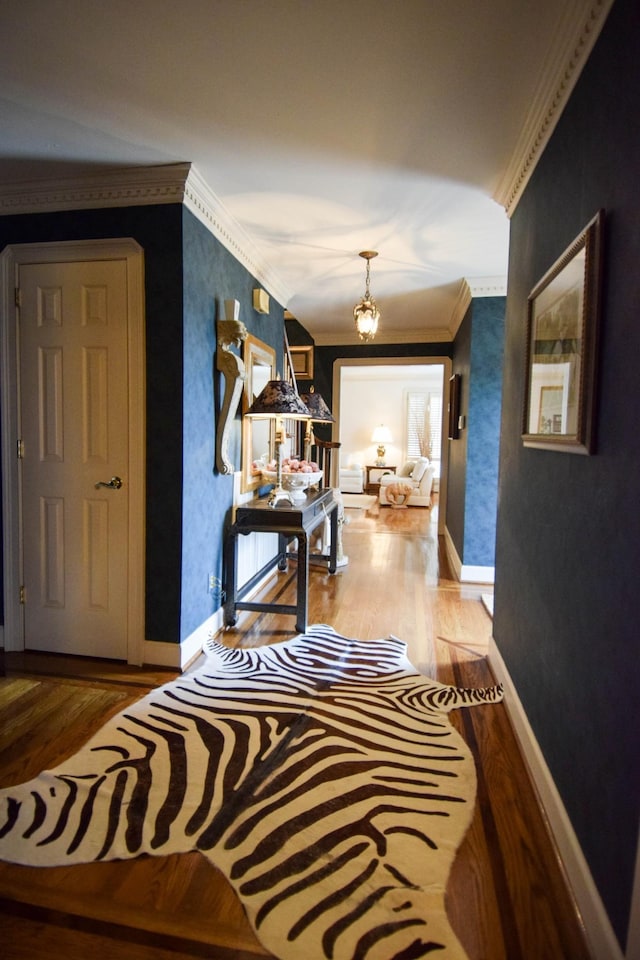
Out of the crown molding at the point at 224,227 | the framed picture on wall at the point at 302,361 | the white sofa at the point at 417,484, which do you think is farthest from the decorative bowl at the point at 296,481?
the white sofa at the point at 417,484

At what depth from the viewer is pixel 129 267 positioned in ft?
8.57

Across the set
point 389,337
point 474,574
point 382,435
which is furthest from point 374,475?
point 474,574

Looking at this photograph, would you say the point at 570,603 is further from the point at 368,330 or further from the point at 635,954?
the point at 368,330

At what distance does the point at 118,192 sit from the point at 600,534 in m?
2.68

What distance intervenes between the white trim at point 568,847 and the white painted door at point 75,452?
2.03m

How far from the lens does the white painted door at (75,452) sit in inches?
105

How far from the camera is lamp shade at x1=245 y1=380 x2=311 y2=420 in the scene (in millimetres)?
3291

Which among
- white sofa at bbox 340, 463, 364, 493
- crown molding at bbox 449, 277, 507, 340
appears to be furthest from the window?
crown molding at bbox 449, 277, 507, 340

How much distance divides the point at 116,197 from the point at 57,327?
0.74 meters

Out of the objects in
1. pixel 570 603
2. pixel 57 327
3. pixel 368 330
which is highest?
pixel 368 330

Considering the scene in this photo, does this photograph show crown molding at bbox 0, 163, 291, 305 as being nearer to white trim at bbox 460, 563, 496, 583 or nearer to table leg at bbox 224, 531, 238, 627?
table leg at bbox 224, 531, 238, 627

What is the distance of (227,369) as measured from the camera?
3.07 meters

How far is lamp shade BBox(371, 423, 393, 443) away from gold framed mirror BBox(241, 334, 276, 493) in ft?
24.1

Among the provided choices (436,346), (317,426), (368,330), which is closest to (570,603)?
(368,330)
